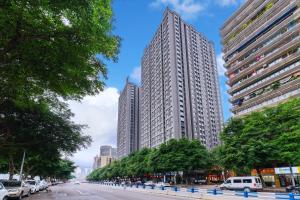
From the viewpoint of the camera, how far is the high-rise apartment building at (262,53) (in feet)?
174

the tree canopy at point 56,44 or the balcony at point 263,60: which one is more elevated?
the balcony at point 263,60

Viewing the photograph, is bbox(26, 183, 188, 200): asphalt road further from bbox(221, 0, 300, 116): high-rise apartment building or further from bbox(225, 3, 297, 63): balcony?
bbox(225, 3, 297, 63): balcony

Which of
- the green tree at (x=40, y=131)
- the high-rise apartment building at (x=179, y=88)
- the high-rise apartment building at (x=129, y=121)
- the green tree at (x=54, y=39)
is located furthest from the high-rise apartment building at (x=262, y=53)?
the high-rise apartment building at (x=129, y=121)

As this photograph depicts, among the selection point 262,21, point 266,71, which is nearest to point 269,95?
point 266,71

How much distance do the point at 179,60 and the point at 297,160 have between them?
9203 centimetres

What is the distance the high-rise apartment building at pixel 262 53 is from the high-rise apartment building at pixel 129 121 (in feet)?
330

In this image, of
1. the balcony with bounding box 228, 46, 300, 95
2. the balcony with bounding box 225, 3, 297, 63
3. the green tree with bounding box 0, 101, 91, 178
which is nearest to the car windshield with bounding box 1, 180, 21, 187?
the green tree with bounding box 0, 101, 91, 178

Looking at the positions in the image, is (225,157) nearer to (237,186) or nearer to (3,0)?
(237,186)

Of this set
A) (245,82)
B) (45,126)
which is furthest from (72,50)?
(245,82)

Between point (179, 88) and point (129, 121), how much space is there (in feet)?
213

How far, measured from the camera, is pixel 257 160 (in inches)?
1287

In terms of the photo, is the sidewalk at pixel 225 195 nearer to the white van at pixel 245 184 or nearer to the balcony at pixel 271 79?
the white van at pixel 245 184

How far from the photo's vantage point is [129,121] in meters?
167

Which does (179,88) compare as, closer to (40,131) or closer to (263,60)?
(263,60)
